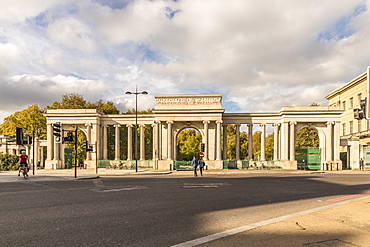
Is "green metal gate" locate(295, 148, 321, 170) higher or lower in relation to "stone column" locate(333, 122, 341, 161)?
lower

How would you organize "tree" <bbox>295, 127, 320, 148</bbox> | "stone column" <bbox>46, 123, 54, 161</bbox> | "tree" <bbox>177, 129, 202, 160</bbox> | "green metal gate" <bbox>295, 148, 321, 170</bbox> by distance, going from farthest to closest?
"tree" <bbox>177, 129, 202, 160</bbox> → "tree" <bbox>295, 127, 320, 148</bbox> → "stone column" <bbox>46, 123, 54, 161</bbox> → "green metal gate" <bbox>295, 148, 321, 170</bbox>

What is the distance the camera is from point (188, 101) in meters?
38.7

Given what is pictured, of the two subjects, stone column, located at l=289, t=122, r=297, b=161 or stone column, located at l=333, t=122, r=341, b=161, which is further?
stone column, located at l=333, t=122, r=341, b=161

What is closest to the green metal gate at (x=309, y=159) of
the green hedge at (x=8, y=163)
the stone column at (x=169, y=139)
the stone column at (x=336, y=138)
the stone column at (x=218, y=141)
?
the stone column at (x=336, y=138)

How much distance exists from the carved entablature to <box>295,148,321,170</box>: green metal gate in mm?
14071

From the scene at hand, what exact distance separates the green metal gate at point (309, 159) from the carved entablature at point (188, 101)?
1407cm

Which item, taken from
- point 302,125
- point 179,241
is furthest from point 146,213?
point 302,125

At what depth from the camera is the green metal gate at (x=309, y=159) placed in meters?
38.1

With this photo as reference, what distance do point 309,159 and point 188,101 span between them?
63.3 ft

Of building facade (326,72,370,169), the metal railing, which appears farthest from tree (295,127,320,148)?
the metal railing

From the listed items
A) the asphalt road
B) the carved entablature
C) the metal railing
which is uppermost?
the carved entablature

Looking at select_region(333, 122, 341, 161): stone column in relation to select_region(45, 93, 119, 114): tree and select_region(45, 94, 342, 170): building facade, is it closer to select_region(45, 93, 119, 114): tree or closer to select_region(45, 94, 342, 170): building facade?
select_region(45, 94, 342, 170): building facade

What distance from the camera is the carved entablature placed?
38312 millimetres

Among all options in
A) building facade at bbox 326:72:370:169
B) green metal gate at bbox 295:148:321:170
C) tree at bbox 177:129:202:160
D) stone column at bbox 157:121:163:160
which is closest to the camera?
green metal gate at bbox 295:148:321:170
